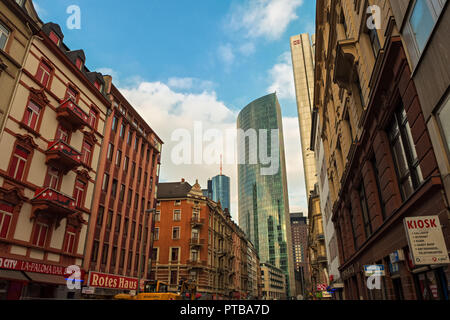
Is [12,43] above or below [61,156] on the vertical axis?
above

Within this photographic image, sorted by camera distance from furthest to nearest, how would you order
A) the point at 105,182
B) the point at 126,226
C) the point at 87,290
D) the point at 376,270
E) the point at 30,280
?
1. the point at 126,226
2. the point at 105,182
3. the point at 87,290
4. the point at 30,280
5. the point at 376,270

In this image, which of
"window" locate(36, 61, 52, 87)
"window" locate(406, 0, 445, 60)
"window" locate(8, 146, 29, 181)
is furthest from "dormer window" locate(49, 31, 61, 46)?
"window" locate(406, 0, 445, 60)

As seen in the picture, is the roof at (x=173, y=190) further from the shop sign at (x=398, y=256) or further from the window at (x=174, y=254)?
the shop sign at (x=398, y=256)

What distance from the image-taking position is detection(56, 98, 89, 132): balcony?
77.8ft

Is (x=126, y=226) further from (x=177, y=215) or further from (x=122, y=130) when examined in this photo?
(x=177, y=215)

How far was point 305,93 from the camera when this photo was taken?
179375 mm

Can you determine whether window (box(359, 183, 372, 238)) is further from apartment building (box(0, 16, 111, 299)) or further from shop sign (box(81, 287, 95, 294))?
shop sign (box(81, 287, 95, 294))

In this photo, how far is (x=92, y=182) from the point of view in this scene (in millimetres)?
28141

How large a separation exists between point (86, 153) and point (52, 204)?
7.58 meters

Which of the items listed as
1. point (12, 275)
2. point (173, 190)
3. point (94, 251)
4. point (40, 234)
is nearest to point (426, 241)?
point (12, 275)

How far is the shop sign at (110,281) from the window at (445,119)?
89.1 ft

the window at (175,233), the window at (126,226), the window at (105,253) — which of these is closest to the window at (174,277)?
the window at (175,233)

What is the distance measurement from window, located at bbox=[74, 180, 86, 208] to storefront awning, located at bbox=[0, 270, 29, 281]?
766 centimetres
